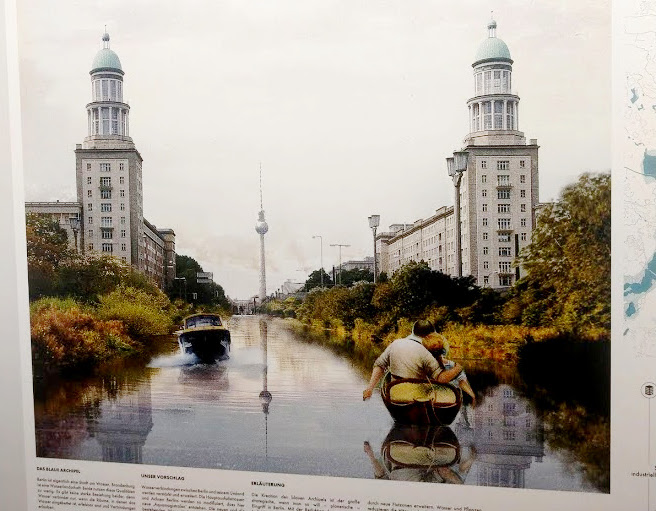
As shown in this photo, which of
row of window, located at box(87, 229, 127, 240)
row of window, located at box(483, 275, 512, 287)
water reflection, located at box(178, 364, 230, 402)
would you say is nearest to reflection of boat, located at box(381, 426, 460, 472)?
row of window, located at box(483, 275, 512, 287)

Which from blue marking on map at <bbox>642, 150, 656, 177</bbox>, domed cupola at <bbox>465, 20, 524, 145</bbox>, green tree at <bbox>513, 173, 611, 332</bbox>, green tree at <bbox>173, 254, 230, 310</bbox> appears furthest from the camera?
green tree at <bbox>173, 254, 230, 310</bbox>

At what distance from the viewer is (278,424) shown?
3.41 m

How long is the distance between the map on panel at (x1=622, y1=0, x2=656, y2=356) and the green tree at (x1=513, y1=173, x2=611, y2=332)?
3.3 inches

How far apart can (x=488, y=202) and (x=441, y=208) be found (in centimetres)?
20

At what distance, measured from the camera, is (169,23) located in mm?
3428

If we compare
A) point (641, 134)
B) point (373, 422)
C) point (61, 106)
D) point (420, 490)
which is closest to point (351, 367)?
point (373, 422)

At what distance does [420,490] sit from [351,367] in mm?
605

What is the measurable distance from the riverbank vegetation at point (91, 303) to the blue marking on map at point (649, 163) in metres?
1.93

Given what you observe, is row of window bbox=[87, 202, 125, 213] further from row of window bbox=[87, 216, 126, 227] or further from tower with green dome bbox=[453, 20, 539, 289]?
tower with green dome bbox=[453, 20, 539, 289]

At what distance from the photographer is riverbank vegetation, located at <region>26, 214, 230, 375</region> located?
3.66m

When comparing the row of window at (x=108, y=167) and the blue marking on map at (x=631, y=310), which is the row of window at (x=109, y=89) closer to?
the row of window at (x=108, y=167)

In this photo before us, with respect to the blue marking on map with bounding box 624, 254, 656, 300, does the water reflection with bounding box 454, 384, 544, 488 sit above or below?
below

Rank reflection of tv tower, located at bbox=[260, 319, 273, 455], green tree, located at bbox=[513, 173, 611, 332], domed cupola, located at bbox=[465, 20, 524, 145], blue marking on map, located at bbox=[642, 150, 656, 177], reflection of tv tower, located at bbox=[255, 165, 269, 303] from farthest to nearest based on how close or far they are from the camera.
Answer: reflection of tv tower, located at bbox=[255, 165, 269, 303] < reflection of tv tower, located at bbox=[260, 319, 273, 455] < domed cupola, located at bbox=[465, 20, 524, 145] < green tree, located at bbox=[513, 173, 611, 332] < blue marking on map, located at bbox=[642, 150, 656, 177]

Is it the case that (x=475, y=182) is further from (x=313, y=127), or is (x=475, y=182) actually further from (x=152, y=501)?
(x=152, y=501)
